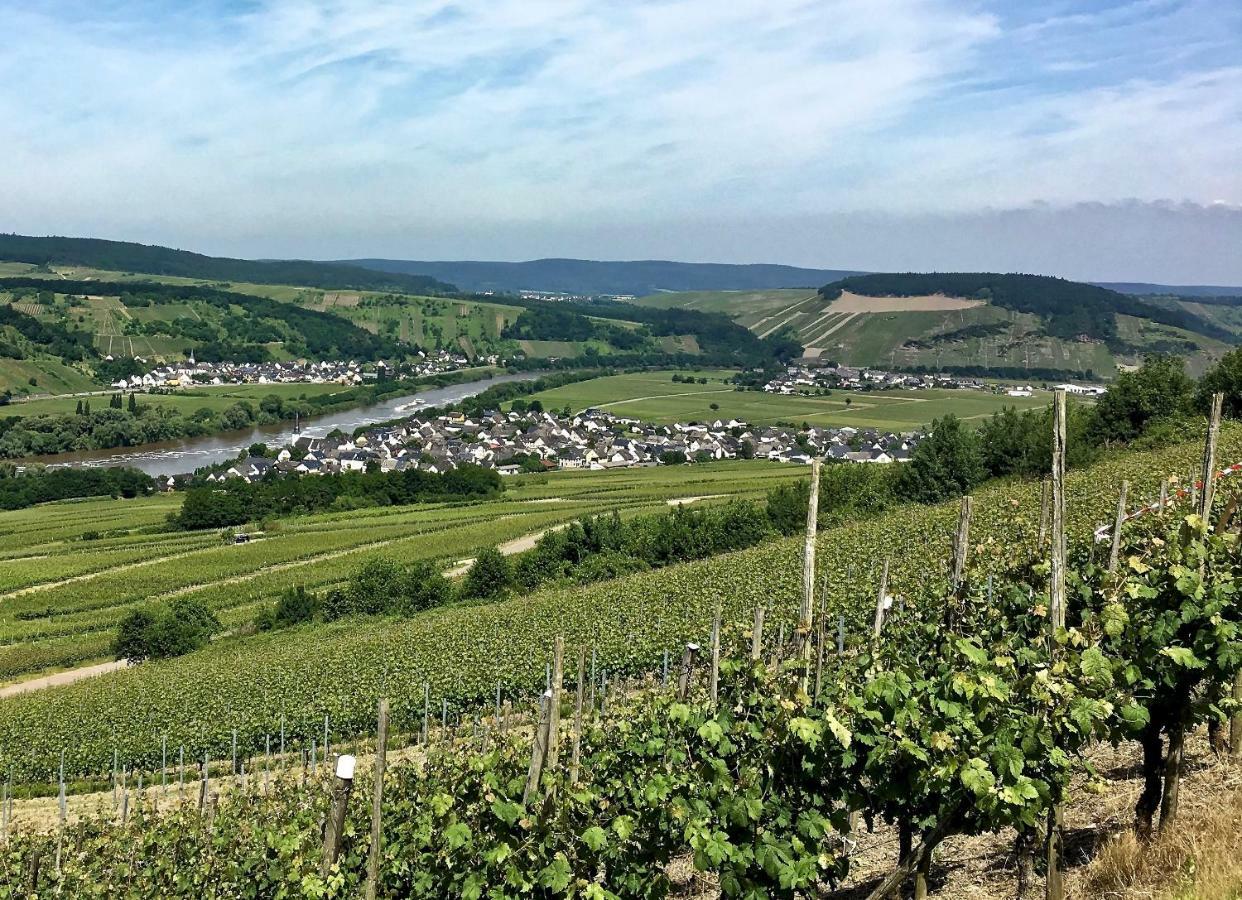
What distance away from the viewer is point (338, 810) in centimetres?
709

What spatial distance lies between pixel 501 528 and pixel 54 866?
150 feet

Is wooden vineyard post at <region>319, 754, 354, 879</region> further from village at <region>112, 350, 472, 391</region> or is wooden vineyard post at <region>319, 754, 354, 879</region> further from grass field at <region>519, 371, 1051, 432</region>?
village at <region>112, 350, 472, 391</region>

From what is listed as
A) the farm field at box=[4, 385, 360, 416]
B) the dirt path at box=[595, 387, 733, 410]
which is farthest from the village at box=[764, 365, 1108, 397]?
the farm field at box=[4, 385, 360, 416]

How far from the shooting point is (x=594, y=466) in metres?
99.0

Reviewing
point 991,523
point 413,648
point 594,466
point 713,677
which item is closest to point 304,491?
point 594,466

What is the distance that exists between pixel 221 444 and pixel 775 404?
258 feet

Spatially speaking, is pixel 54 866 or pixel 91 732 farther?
pixel 91 732

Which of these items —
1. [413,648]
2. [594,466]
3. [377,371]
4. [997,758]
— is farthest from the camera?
[377,371]


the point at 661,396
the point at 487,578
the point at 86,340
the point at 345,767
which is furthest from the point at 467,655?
the point at 86,340

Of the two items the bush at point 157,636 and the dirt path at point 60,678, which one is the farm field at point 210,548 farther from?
the bush at point 157,636

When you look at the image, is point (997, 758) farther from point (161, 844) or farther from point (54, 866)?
point (54, 866)

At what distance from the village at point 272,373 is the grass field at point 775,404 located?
1559 inches

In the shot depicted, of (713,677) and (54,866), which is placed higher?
(713,677)

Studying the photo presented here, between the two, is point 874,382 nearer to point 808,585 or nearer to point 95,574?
point 95,574
